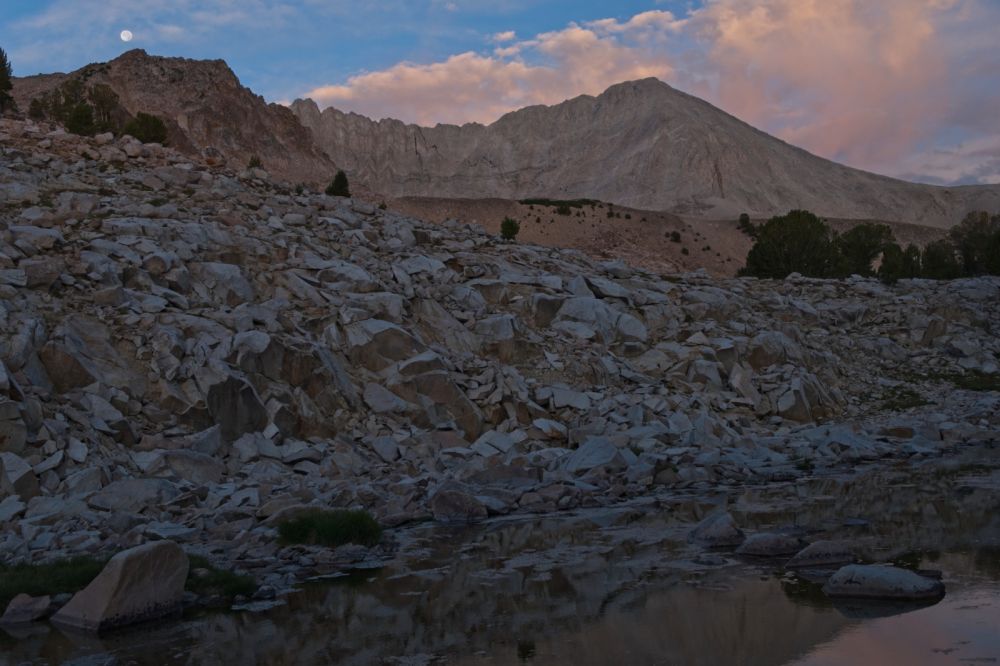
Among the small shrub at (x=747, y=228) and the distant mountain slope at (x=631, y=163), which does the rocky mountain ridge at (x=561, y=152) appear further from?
the small shrub at (x=747, y=228)

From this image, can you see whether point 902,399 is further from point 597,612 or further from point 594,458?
point 597,612

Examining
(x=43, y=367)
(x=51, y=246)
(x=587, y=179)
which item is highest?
(x=587, y=179)

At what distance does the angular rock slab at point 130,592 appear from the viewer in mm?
8641

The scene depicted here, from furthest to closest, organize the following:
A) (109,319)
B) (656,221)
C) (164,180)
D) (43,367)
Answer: (656,221) → (164,180) → (109,319) → (43,367)

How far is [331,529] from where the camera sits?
11867 mm

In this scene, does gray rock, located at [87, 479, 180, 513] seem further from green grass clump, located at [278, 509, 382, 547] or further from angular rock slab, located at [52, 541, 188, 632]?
angular rock slab, located at [52, 541, 188, 632]

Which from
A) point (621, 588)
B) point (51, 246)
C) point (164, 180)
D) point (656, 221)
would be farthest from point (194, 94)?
point (621, 588)

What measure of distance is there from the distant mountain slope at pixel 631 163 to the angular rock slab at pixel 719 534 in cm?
8643

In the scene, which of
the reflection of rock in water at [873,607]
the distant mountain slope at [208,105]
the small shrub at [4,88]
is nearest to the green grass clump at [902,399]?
the reflection of rock in water at [873,607]

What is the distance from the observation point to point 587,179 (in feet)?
397

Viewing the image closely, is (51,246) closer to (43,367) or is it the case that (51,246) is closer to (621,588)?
(43,367)

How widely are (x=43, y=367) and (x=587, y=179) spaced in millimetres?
109591

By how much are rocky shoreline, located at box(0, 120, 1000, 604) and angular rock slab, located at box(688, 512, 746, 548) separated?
3440 mm

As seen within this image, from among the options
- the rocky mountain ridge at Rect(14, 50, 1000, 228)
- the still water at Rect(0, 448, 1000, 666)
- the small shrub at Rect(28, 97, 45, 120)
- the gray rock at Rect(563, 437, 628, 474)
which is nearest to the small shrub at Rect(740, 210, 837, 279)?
the gray rock at Rect(563, 437, 628, 474)
